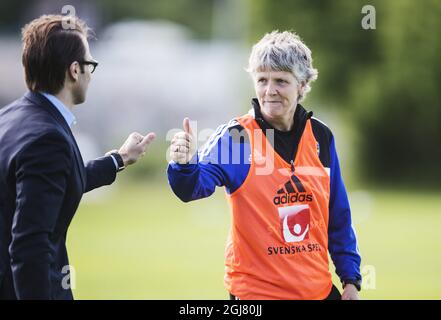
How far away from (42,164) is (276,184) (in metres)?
1.43

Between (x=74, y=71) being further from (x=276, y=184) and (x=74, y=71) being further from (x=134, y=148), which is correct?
(x=276, y=184)

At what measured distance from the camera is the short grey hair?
482 cm

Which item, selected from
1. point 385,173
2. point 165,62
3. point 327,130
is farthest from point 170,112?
point 327,130

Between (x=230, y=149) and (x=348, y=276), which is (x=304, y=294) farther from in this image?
(x=230, y=149)

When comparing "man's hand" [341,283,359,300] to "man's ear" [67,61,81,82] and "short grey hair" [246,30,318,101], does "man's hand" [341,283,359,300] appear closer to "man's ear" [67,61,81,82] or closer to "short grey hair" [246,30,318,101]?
"short grey hair" [246,30,318,101]

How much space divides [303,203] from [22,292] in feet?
5.54

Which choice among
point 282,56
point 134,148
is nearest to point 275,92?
point 282,56

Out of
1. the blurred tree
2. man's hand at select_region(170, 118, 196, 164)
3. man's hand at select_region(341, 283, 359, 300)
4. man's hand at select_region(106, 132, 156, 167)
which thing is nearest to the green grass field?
the blurred tree

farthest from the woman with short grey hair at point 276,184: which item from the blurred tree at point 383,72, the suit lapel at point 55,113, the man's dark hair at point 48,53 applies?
the blurred tree at point 383,72

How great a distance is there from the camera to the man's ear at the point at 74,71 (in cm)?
416

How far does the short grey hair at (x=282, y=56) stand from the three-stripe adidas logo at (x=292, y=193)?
614 mm

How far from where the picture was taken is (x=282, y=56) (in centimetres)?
482

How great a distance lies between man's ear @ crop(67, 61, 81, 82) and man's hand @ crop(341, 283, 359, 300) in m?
1.96
